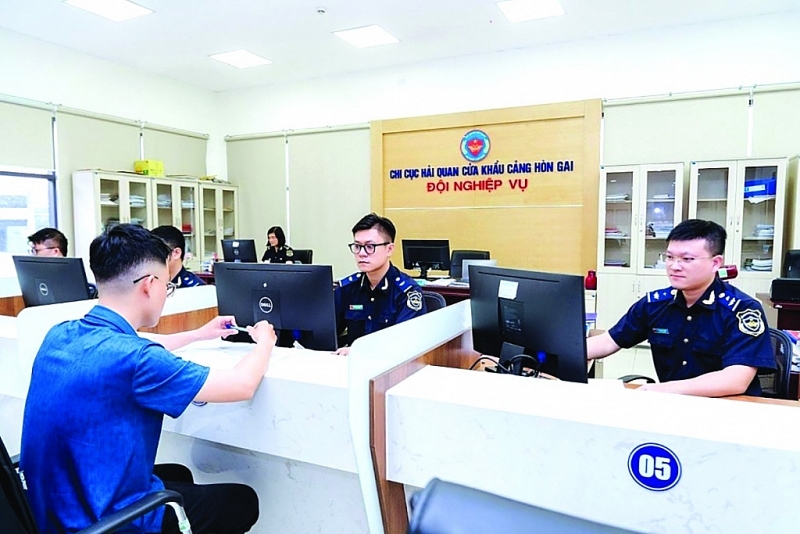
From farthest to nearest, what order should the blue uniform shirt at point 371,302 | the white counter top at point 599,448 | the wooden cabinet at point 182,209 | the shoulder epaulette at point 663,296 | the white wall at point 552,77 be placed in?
the wooden cabinet at point 182,209 → the white wall at point 552,77 → the blue uniform shirt at point 371,302 → the shoulder epaulette at point 663,296 → the white counter top at point 599,448

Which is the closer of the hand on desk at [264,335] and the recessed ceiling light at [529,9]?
the hand on desk at [264,335]

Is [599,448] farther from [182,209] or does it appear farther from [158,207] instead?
[182,209]

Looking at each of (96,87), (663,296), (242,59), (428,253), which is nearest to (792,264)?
(428,253)

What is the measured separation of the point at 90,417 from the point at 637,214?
5100 millimetres

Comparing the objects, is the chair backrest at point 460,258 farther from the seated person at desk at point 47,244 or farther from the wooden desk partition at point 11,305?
the wooden desk partition at point 11,305

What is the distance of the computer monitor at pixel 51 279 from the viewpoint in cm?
242

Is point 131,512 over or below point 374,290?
below

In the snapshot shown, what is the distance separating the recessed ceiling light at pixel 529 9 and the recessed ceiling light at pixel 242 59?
289 centimetres

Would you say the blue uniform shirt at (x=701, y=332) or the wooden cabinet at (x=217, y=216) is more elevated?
the wooden cabinet at (x=217, y=216)

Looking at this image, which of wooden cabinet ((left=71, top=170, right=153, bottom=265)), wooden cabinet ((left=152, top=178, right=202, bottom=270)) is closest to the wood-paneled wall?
wooden cabinet ((left=152, top=178, right=202, bottom=270))

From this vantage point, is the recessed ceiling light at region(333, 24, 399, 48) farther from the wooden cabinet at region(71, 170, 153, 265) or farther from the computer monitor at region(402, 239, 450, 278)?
the wooden cabinet at region(71, 170, 153, 265)

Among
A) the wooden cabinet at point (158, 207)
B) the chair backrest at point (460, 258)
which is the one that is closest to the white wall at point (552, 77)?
the wooden cabinet at point (158, 207)

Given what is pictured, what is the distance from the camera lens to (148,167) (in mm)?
6258

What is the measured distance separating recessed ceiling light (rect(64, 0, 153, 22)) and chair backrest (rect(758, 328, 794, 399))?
518cm
